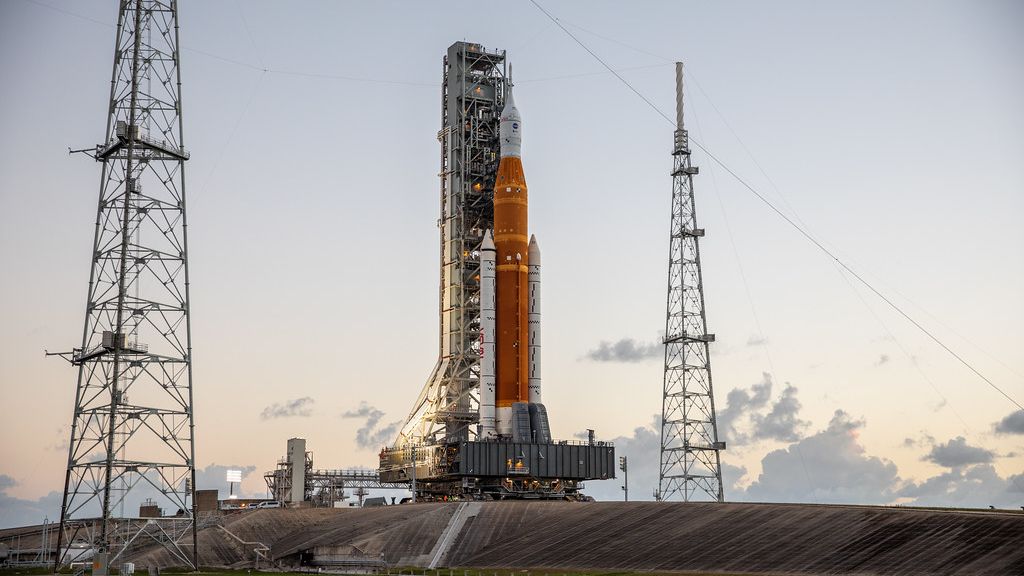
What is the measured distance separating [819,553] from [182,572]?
41043 mm

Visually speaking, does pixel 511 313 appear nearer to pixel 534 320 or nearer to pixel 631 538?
pixel 534 320

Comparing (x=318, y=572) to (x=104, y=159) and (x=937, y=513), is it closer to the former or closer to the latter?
(x=104, y=159)

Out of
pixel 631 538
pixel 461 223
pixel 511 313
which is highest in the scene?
pixel 461 223

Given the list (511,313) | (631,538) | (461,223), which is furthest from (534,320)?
(631,538)

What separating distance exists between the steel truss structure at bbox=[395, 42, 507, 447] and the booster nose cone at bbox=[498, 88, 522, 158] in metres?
7.40

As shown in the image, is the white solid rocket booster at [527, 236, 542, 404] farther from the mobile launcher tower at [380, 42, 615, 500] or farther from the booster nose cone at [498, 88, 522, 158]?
the booster nose cone at [498, 88, 522, 158]

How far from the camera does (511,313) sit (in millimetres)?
99062

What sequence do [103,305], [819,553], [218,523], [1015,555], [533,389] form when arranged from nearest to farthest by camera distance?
1. [1015,555]
2. [819,553]
3. [103,305]
4. [218,523]
5. [533,389]

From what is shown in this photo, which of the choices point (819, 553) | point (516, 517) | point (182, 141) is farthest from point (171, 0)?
point (819, 553)

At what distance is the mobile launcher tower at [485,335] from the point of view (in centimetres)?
9562

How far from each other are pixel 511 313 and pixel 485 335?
10.1 ft

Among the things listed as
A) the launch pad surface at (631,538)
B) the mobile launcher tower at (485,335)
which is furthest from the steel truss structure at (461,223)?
the launch pad surface at (631,538)

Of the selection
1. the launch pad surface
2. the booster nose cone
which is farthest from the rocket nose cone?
the launch pad surface

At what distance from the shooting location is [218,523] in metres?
91.8
